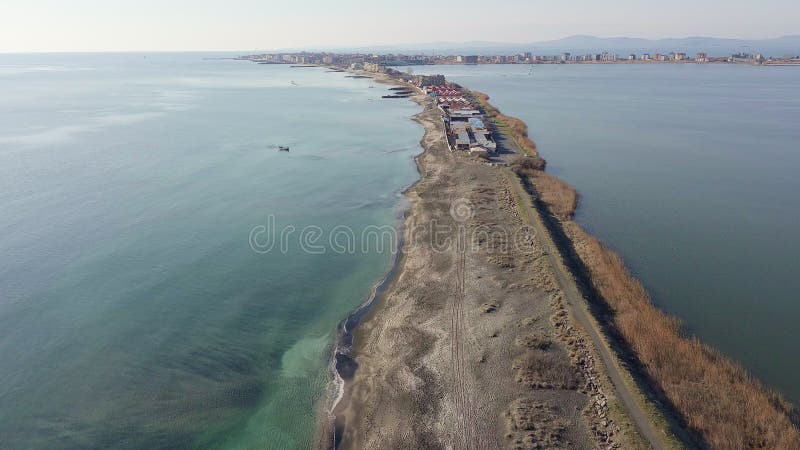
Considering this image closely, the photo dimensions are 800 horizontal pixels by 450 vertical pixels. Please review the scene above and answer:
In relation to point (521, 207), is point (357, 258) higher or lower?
lower

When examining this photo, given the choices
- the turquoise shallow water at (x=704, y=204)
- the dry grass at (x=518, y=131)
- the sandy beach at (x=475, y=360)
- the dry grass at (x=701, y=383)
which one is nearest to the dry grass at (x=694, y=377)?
the dry grass at (x=701, y=383)

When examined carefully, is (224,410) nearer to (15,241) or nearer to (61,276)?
(61,276)

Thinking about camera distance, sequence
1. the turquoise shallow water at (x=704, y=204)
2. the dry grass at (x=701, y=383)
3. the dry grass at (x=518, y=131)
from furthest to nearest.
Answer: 1. the dry grass at (x=518, y=131)
2. the turquoise shallow water at (x=704, y=204)
3. the dry grass at (x=701, y=383)

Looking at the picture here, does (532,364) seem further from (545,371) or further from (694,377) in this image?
(694,377)

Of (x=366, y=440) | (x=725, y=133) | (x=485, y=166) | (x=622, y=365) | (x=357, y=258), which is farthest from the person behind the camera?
(x=725, y=133)

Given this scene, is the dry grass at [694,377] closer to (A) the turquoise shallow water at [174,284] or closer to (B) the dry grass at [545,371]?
(B) the dry grass at [545,371]

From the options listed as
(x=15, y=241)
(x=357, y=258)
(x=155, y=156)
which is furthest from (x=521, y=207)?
(x=155, y=156)
